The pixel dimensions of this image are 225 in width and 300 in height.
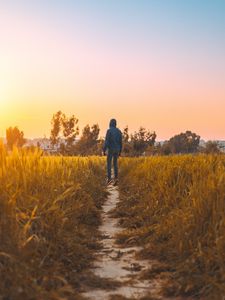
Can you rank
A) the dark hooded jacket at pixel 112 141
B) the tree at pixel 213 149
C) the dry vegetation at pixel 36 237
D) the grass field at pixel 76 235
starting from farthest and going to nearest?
the dark hooded jacket at pixel 112 141
the tree at pixel 213 149
the grass field at pixel 76 235
the dry vegetation at pixel 36 237

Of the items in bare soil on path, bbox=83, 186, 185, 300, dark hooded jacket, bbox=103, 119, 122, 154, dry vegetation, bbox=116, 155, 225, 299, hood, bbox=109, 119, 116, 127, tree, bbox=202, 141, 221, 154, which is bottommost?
bare soil on path, bbox=83, 186, 185, 300

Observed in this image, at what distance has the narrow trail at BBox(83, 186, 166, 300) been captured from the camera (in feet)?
15.7

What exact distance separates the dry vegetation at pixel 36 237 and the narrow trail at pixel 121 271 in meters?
0.19

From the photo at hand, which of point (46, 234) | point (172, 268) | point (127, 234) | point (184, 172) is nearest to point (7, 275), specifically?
point (46, 234)

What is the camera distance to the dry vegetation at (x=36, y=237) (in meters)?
4.20

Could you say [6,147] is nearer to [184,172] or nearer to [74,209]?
[74,209]

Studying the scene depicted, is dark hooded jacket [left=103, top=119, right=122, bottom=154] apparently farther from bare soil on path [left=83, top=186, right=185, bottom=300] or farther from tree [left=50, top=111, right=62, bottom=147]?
tree [left=50, top=111, right=62, bottom=147]

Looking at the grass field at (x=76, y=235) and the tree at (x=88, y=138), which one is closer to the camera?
the grass field at (x=76, y=235)

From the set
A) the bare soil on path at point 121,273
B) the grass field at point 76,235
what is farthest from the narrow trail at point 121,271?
the grass field at point 76,235

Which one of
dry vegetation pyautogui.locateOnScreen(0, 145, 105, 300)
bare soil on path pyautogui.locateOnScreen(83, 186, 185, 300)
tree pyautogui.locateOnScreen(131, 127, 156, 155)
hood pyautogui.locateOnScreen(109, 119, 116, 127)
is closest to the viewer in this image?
dry vegetation pyautogui.locateOnScreen(0, 145, 105, 300)

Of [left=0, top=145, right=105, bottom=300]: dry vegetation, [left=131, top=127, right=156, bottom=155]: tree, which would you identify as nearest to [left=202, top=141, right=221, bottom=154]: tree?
[left=0, top=145, right=105, bottom=300]: dry vegetation

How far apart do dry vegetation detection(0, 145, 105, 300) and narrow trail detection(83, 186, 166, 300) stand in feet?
0.62

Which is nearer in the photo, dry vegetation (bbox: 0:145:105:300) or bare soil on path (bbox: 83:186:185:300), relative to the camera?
dry vegetation (bbox: 0:145:105:300)

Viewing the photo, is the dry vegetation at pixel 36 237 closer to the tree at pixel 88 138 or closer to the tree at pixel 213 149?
the tree at pixel 213 149
